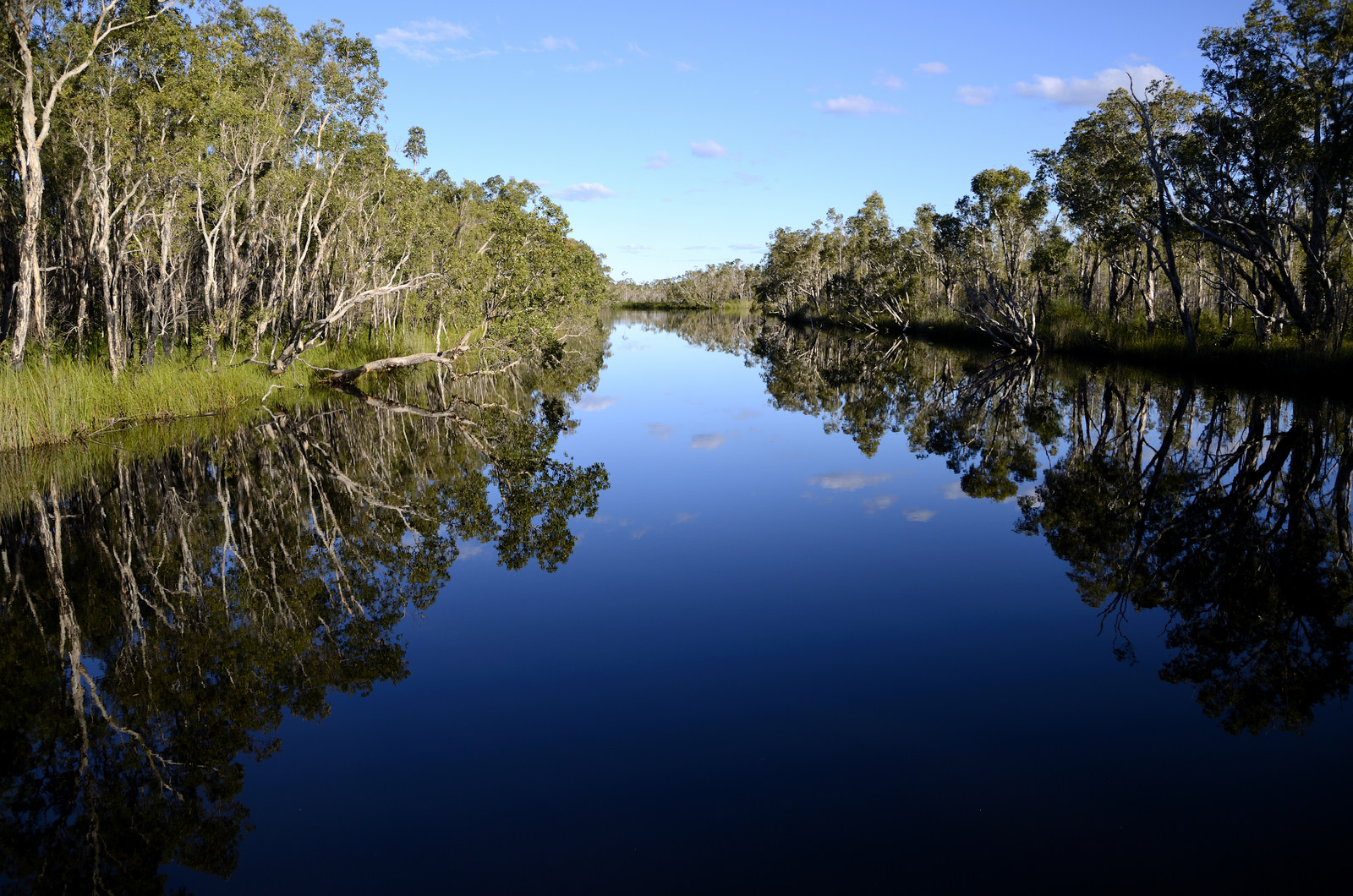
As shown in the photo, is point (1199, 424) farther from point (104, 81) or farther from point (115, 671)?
point (104, 81)

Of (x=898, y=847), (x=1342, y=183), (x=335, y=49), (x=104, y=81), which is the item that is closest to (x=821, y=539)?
(x=898, y=847)

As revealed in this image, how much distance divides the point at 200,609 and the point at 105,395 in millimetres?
11739

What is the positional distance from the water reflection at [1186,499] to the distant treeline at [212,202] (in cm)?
1488

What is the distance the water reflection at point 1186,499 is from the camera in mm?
7000

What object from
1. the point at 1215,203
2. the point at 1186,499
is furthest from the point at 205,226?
the point at 1215,203

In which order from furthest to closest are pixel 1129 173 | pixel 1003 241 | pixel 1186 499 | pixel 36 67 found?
pixel 1003 241 < pixel 1129 173 < pixel 36 67 < pixel 1186 499

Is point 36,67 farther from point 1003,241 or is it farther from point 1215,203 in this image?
point 1003,241

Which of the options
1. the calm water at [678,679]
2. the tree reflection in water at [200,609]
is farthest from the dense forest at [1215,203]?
the tree reflection in water at [200,609]

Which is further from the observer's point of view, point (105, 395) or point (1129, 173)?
point (1129, 173)

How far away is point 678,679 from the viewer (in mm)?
Answer: 6879

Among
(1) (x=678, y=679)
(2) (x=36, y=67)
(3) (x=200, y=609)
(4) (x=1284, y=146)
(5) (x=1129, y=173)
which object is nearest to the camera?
(1) (x=678, y=679)

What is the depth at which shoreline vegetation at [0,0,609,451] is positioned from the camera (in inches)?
653

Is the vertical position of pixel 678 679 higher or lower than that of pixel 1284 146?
lower

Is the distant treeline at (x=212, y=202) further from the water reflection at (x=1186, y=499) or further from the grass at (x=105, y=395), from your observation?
the water reflection at (x=1186, y=499)
